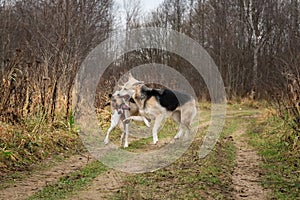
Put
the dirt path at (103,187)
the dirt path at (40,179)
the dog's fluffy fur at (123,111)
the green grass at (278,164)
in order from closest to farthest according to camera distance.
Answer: the dirt path at (103,187), the dirt path at (40,179), the green grass at (278,164), the dog's fluffy fur at (123,111)

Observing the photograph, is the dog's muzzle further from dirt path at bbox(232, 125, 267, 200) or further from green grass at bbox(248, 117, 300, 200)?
green grass at bbox(248, 117, 300, 200)

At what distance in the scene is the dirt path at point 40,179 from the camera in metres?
4.88

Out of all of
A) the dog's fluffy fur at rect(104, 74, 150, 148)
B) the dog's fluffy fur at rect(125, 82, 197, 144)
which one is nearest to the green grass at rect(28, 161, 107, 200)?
the dog's fluffy fur at rect(104, 74, 150, 148)

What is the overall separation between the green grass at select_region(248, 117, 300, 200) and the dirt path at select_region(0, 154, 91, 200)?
2973 mm

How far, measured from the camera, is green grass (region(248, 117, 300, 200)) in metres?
5.10

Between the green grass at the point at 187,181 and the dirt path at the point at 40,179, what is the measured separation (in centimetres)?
113

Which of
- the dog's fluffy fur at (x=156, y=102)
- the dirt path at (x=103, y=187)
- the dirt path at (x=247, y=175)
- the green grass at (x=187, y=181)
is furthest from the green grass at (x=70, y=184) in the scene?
the dog's fluffy fur at (x=156, y=102)

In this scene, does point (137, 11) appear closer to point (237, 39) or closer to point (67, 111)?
point (237, 39)

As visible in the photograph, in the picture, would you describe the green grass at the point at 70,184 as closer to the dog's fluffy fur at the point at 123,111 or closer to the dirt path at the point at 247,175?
the dirt path at the point at 247,175

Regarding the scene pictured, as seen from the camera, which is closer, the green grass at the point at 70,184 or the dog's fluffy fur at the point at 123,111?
the green grass at the point at 70,184

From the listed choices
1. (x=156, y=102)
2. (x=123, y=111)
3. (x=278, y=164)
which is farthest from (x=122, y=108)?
(x=278, y=164)

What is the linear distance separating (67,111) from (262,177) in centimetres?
605

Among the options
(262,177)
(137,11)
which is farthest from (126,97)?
(137,11)

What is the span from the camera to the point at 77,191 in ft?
16.3
